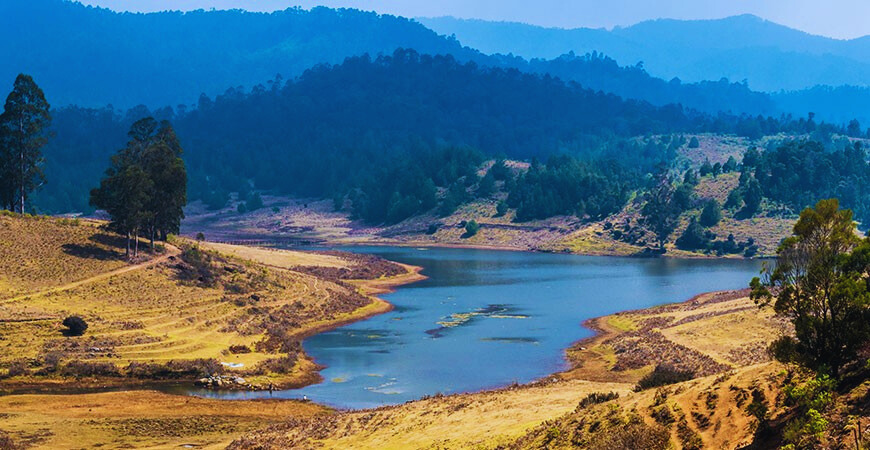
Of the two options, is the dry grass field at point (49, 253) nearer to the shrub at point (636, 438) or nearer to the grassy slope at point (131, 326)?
the grassy slope at point (131, 326)

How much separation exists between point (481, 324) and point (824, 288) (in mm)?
71491

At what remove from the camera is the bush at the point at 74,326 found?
7944cm

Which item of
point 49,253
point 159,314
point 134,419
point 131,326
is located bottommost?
point 134,419

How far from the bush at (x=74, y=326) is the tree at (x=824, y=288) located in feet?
200

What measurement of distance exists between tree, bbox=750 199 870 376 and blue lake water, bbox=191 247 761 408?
36.6m

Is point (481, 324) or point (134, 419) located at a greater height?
point (134, 419)

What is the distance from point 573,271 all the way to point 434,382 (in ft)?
320

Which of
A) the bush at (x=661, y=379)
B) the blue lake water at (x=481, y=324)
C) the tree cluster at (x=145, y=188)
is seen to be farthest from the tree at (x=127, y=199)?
the bush at (x=661, y=379)

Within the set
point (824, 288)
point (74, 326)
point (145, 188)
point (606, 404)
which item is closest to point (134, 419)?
point (74, 326)

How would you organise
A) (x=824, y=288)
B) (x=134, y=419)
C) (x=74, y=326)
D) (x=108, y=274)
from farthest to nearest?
(x=108, y=274) → (x=74, y=326) → (x=134, y=419) → (x=824, y=288)

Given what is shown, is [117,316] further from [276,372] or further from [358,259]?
[358,259]

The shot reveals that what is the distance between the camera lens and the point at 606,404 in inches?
1597

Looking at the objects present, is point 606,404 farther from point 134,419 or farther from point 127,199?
point 127,199

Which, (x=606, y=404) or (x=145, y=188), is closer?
(x=606, y=404)
